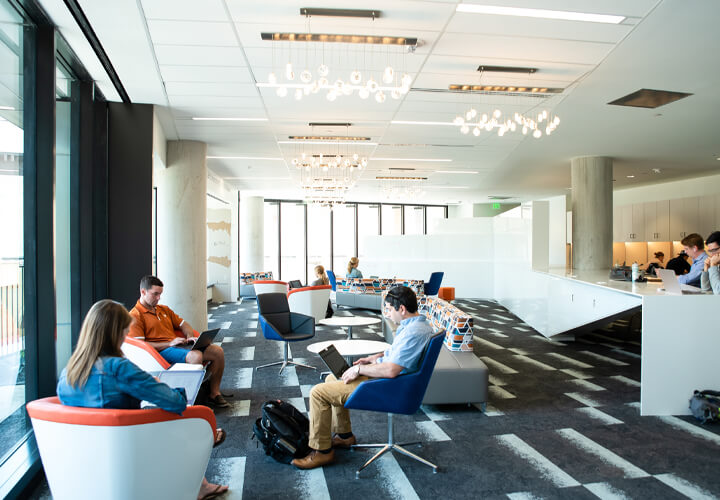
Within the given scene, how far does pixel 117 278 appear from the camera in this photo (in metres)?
6.12

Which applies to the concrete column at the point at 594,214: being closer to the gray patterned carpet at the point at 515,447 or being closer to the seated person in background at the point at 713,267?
the gray patterned carpet at the point at 515,447

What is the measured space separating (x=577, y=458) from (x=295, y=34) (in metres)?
4.42

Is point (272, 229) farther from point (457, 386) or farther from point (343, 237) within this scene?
point (457, 386)

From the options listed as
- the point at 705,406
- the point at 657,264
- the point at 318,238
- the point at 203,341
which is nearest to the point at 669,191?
the point at 657,264

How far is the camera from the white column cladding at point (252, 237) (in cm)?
1612

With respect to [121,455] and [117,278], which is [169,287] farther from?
[121,455]

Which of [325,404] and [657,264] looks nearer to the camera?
[325,404]

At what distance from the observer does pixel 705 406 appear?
4172 millimetres

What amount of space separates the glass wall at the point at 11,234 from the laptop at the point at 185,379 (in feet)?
3.30

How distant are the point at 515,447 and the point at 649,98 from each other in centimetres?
529

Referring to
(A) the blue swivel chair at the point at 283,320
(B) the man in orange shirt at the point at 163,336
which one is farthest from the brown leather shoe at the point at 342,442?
(A) the blue swivel chair at the point at 283,320

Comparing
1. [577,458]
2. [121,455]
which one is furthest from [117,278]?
[577,458]

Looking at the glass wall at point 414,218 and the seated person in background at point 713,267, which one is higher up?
the glass wall at point 414,218

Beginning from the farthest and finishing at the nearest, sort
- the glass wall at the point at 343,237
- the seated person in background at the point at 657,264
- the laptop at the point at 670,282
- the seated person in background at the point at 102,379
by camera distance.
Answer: the glass wall at the point at 343,237 → the seated person in background at the point at 657,264 → the laptop at the point at 670,282 → the seated person in background at the point at 102,379
